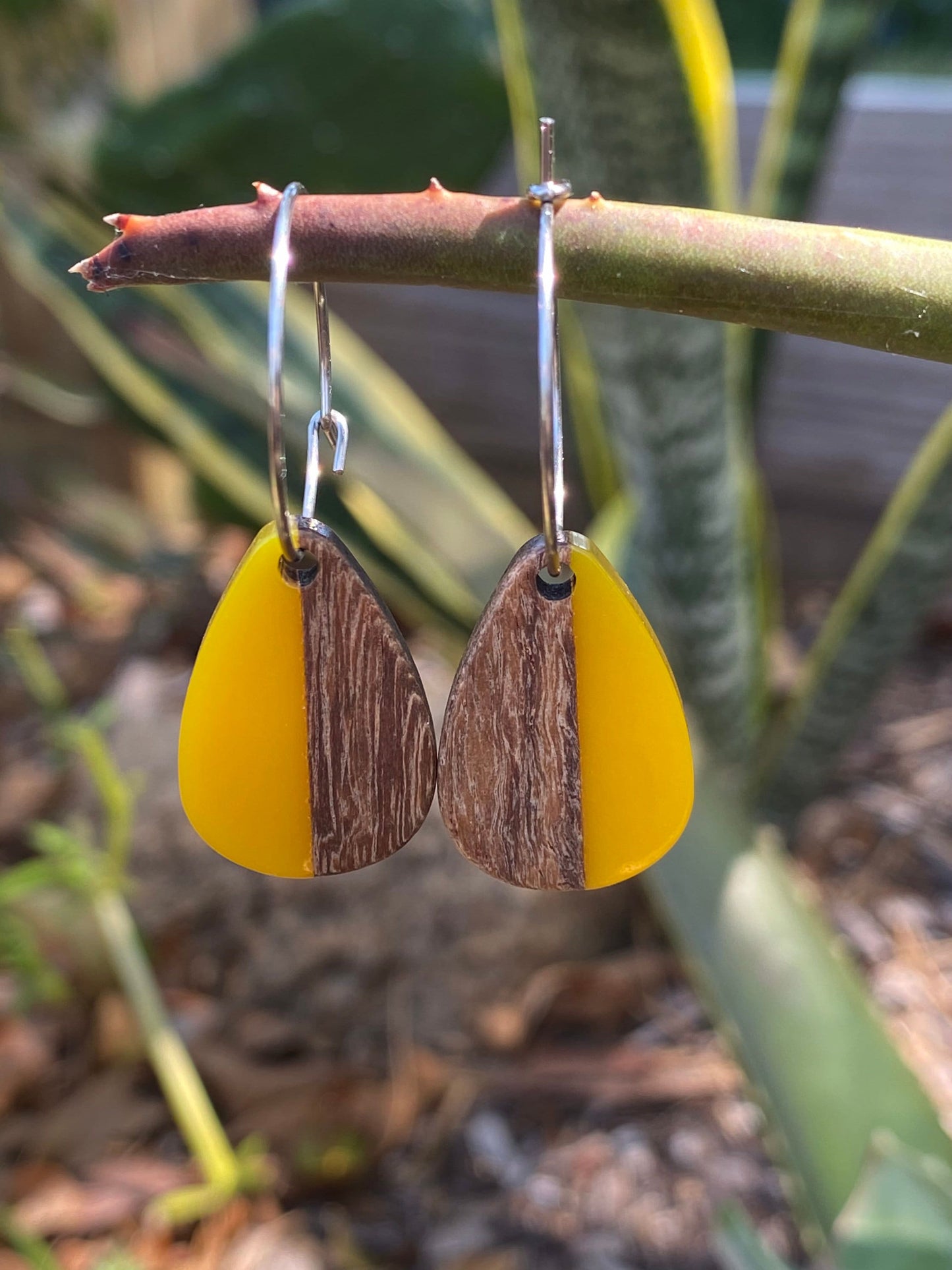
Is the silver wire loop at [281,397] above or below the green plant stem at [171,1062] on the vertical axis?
above

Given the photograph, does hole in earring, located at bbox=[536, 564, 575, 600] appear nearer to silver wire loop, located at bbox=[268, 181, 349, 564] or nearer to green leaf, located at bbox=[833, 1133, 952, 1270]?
Answer: silver wire loop, located at bbox=[268, 181, 349, 564]

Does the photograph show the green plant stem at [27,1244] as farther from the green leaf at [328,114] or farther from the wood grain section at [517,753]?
the green leaf at [328,114]

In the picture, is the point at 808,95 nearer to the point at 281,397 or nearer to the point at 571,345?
the point at 571,345

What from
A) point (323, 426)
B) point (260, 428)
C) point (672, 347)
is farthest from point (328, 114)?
point (323, 426)

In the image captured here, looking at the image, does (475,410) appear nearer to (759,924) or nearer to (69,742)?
(69,742)

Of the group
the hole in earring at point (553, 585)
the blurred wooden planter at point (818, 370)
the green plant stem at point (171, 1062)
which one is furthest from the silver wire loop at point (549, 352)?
the blurred wooden planter at point (818, 370)

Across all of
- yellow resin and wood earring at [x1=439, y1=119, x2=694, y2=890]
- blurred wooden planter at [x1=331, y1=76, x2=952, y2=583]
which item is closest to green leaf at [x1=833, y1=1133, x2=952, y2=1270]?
yellow resin and wood earring at [x1=439, y1=119, x2=694, y2=890]
